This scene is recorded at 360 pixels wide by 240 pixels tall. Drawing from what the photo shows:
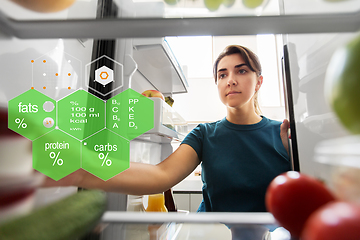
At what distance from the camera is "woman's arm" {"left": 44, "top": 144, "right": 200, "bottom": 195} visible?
1.26 ft

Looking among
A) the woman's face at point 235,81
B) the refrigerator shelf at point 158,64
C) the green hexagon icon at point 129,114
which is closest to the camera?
the green hexagon icon at point 129,114

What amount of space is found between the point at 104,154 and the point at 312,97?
36 centimetres

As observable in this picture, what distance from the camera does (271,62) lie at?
8.55 ft

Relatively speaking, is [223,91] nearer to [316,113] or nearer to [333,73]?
[316,113]

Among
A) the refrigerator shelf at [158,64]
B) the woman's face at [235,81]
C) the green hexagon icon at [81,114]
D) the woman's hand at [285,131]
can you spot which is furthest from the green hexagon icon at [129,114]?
the woman's hand at [285,131]

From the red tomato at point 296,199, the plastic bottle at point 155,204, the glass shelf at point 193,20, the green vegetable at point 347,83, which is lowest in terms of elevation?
the plastic bottle at point 155,204

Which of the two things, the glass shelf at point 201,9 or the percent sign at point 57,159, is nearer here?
the glass shelf at point 201,9

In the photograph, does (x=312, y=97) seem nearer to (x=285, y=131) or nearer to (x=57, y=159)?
(x=57, y=159)

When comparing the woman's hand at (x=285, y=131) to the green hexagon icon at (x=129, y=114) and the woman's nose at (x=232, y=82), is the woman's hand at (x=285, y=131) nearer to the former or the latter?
the woman's nose at (x=232, y=82)

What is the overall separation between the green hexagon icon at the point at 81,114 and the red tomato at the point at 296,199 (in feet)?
1.03

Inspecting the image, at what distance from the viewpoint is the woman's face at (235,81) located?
0.77m

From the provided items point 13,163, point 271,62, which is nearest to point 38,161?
point 13,163

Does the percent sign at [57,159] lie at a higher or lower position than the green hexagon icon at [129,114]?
lower

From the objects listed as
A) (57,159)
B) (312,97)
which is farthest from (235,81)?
(57,159)
